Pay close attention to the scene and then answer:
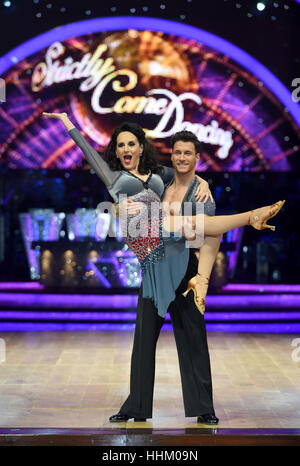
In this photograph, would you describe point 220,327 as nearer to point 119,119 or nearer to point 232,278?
point 232,278

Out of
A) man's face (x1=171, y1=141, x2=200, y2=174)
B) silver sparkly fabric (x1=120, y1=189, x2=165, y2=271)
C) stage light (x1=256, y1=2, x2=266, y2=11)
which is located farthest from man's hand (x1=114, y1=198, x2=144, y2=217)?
stage light (x1=256, y1=2, x2=266, y2=11)

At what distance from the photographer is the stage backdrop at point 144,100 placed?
9547 millimetres

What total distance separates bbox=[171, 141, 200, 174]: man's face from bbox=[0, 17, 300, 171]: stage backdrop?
5598 mm

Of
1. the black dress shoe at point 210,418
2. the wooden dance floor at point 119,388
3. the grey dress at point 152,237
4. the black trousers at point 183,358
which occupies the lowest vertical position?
the wooden dance floor at point 119,388

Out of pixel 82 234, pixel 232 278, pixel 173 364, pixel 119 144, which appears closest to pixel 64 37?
pixel 82 234

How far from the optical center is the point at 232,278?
978 cm

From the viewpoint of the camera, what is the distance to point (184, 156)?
3977 mm

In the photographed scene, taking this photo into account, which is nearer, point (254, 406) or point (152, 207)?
point (152, 207)

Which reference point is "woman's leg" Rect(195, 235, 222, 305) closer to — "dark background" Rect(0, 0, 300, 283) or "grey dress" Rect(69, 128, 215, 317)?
Answer: "grey dress" Rect(69, 128, 215, 317)

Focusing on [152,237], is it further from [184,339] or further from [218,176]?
[218,176]

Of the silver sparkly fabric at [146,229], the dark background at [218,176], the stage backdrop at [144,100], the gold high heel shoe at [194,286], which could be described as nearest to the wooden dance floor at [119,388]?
Result: the gold high heel shoe at [194,286]

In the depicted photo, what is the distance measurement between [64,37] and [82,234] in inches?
92.6

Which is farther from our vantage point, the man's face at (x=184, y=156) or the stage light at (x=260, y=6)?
the stage light at (x=260, y=6)

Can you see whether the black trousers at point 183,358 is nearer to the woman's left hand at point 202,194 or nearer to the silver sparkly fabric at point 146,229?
the silver sparkly fabric at point 146,229
